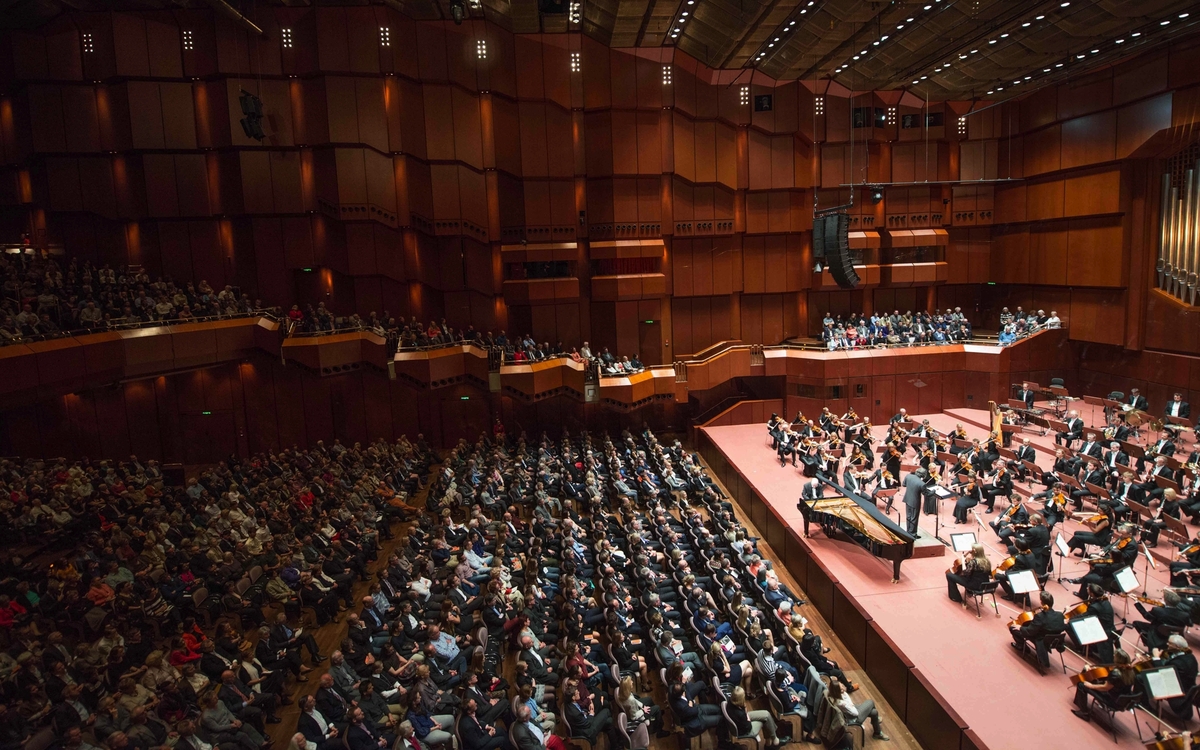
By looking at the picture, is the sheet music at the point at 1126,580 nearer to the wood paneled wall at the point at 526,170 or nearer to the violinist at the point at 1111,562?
the violinist at the point at 1111,562

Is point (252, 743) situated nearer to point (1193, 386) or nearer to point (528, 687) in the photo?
point (528, 687)

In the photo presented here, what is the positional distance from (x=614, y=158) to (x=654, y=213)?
1.83 m

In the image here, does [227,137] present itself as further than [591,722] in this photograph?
Yes

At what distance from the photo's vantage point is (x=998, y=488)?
11156 mm

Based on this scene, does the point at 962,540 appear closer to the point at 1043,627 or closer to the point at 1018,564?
the point at 1018,564

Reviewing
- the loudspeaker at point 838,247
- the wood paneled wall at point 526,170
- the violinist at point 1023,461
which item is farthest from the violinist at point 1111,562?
the wood paneled wall at point 526,170

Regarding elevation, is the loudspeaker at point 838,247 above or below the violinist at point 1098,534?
above

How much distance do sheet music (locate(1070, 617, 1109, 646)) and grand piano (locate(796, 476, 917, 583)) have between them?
2561 mm

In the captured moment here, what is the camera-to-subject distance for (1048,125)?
1880 centimetres

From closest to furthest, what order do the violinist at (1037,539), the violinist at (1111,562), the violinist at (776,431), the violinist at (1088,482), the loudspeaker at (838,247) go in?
the violinist at (1111,562) < the violinist at (1037,539) < the violinist at (1088,482) < the loudspeaker at (838,247) < the violinist at (776,431)

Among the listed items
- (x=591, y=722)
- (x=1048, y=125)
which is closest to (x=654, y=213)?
(x=1048, y=125)

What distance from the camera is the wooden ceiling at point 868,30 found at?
14.0 metres

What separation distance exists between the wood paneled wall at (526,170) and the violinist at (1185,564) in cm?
1108

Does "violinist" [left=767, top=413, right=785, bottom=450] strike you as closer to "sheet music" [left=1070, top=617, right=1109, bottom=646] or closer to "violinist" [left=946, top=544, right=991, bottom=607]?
"violinist" [left=946, top=544, right=991, bottom=607]
